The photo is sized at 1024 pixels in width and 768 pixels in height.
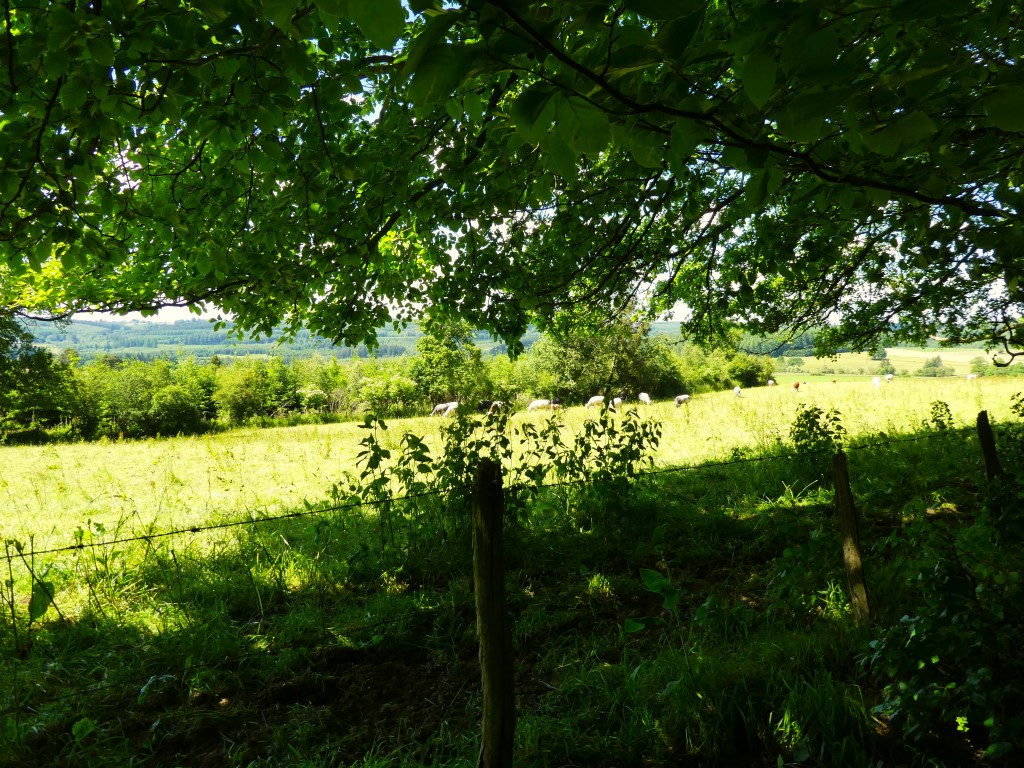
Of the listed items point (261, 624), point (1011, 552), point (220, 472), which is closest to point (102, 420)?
point (220, 472)

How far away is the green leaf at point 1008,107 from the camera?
1.12m

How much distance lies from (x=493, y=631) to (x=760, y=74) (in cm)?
246

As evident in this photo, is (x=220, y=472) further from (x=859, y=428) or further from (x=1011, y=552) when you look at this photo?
(x=859, y=428)

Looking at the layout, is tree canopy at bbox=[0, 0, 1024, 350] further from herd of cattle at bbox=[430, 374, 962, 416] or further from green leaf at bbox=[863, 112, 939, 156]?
herd of cattle at bbox=[430, 374, 962, 416]

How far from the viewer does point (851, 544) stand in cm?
368

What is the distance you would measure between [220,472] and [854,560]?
38.0 ft

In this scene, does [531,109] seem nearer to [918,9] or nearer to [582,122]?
[582,122]

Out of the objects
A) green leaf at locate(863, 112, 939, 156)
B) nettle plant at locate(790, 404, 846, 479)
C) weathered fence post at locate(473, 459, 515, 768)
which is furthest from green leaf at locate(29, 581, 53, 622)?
nettle plant at locate(790, 404, 846, 479)

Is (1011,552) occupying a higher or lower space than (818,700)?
higher

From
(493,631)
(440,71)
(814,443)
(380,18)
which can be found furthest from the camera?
(814,443)

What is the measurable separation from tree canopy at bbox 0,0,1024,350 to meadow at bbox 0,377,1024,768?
2.02 m

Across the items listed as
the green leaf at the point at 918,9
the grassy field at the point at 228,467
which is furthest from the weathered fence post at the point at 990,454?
the green leaf at the point at 918,9

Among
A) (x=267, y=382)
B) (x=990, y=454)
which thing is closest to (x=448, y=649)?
(x=990, y=454)

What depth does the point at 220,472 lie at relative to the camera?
37.6ft
